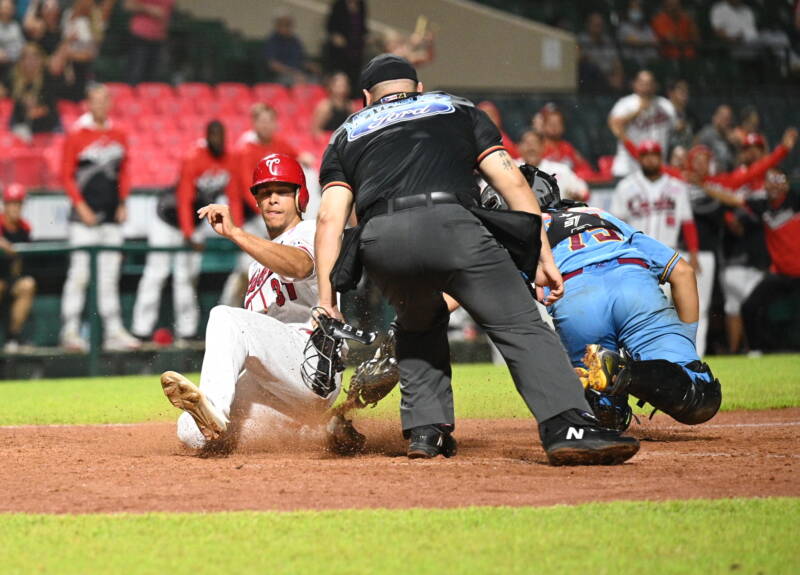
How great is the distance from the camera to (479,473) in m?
5.32

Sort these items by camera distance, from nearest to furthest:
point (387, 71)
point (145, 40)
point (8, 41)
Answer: point (387, 71) → point (8, 41) → point (145, 40)

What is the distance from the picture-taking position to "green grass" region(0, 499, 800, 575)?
353cm

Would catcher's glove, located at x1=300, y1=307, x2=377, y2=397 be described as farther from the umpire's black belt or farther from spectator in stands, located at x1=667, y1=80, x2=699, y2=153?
spectator in stands, located at x1=667, y1=80, x2=699, y2=153

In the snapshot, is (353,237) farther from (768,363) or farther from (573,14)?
(573,14)

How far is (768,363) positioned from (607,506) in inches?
338

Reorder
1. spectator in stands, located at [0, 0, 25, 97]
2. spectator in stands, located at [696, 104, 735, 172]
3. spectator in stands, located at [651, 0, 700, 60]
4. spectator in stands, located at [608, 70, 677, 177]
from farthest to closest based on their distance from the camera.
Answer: spectator in stands, located at [651, 0, 700, 60] → spectator in stands, located at [0, 0, 25, 97] → spectator in stands, located at [696, 104, 735, 172] → spectator in stands, located at [608, 70, 677, 177]

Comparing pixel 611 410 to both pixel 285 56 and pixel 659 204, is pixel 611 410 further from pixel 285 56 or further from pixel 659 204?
pixel 285 56

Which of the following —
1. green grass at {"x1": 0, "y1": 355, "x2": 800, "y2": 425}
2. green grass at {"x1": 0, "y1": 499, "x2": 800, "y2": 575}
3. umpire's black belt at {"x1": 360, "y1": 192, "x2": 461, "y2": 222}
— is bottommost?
green grass at {"x1": 0, "y1": 355, "x2": 800, "y2": 425}

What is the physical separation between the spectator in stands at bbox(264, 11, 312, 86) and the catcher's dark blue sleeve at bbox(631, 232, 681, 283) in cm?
1128

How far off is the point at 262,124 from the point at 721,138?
6287 mm

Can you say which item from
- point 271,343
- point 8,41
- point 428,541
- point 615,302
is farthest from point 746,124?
point 428,541

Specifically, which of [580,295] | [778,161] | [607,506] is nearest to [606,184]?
[778,161]

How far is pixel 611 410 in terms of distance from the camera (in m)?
6.32

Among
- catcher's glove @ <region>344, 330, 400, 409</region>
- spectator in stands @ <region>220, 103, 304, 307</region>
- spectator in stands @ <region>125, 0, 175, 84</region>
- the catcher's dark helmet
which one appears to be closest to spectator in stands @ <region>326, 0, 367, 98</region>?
spectator in stands @ <region>125, 0, 175, 84</region>
